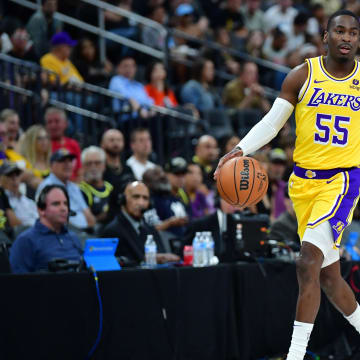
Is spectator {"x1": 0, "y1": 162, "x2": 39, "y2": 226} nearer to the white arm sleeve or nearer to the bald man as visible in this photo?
the bald man

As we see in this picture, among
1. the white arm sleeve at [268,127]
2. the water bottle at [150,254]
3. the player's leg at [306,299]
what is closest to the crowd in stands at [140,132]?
the water bottle at [150,254]

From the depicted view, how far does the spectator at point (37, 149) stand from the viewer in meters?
9.95

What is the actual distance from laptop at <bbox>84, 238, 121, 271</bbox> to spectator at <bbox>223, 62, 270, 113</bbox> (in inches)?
311

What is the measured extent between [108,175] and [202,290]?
368 cm

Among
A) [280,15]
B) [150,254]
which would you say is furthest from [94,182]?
[280,15]

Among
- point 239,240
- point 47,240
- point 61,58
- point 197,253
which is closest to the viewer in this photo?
point 47,240

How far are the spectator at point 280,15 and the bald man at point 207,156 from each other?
7.30m

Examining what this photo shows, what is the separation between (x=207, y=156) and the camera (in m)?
11.9

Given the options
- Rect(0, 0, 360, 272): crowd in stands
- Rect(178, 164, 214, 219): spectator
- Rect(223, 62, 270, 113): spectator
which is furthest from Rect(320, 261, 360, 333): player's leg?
Rect(223, 62, 270, 113): spectator

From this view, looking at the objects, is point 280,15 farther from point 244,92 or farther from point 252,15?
point 244,92

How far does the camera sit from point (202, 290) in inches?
279

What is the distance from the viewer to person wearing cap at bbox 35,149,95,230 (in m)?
9.26

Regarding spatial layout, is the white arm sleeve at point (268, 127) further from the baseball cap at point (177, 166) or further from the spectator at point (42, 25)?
the spectator at point (42, 25)

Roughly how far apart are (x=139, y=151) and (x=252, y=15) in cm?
836
